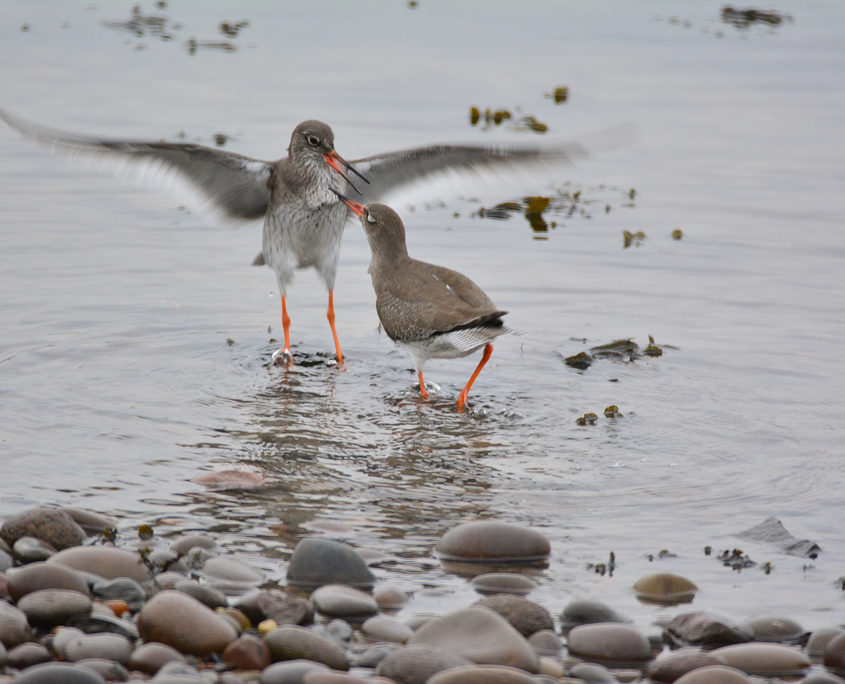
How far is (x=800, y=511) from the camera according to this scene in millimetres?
5922

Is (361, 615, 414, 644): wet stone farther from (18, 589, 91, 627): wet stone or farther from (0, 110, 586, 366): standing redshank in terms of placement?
(0, 110, 586, 366): standing redshank

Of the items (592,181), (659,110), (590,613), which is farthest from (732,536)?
(659,110)

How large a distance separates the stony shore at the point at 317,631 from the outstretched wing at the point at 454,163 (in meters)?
3.86

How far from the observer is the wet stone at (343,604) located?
4605 mm

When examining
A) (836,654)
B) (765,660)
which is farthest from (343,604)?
(836,654)

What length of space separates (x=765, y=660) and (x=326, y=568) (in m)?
1.81

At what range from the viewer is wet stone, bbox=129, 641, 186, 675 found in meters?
4.04

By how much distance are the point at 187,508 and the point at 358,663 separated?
1.81 m

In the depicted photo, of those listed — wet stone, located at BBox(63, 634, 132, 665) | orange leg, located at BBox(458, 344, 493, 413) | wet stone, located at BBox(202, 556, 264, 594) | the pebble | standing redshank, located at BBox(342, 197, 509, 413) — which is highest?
standing redshank, located at BBox(342, 197, 509, 413)

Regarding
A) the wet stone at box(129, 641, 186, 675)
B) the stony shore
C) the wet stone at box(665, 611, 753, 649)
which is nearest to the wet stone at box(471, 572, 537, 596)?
the stony shore

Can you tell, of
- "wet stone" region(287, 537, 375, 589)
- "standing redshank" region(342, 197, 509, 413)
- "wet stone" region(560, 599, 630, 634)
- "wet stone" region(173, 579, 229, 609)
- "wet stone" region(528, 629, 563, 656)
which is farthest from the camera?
"standing redshank" region(342, 197, 509, 413)

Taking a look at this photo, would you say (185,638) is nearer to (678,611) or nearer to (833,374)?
(678,611)

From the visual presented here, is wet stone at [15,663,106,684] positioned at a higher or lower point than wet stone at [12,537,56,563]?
lower

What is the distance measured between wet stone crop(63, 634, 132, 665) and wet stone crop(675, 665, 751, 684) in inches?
77.8
